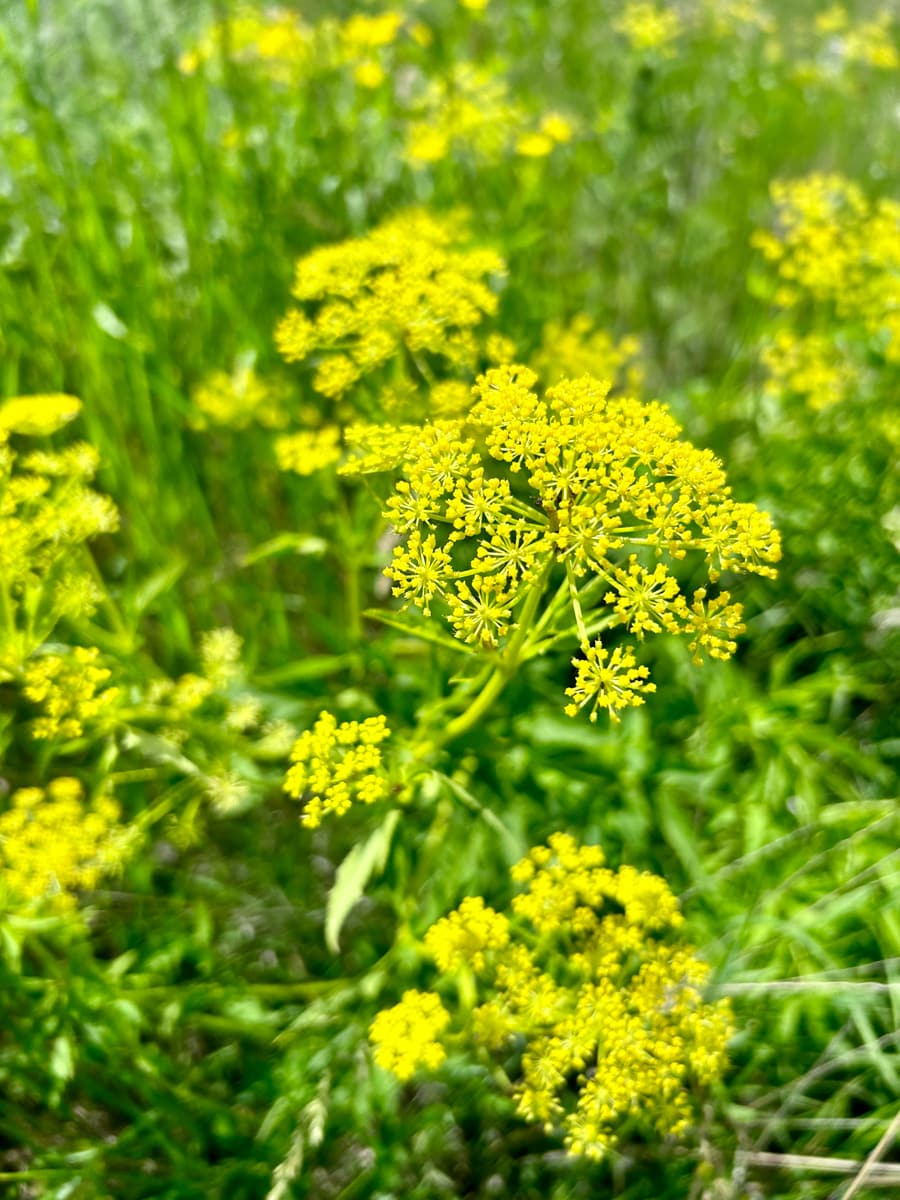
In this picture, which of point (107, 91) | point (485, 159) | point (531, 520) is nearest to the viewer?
point (531, 520)

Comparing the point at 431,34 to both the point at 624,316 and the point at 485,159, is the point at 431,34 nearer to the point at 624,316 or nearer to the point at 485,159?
the point at 485,159

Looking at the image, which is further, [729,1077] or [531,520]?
[729,1077]

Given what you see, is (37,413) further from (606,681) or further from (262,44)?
(262,44)

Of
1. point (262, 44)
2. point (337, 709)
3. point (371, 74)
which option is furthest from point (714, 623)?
point (262, 44)

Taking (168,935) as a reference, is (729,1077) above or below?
below

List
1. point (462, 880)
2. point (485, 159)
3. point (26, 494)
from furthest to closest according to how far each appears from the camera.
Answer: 1. point (485, 159)
2. point (462, 880)
3. point (26, 494)

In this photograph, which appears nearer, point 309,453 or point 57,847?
point 57,847

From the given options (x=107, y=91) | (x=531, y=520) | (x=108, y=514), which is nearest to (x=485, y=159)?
(x=107, y=91)
